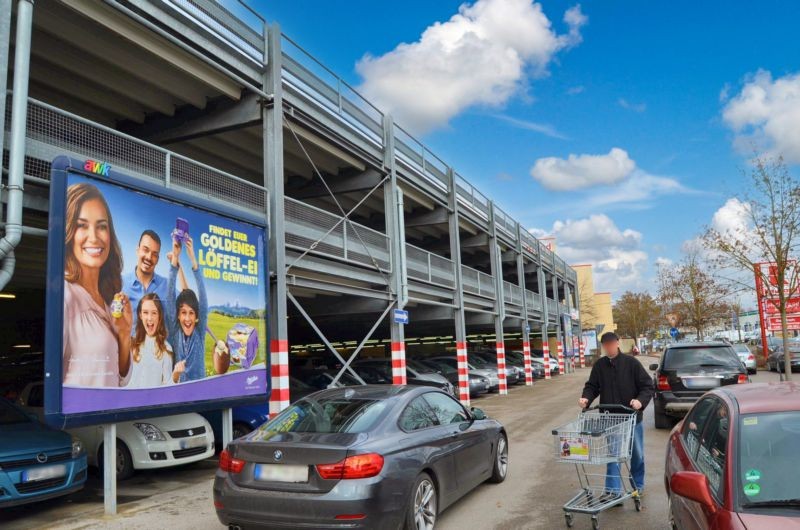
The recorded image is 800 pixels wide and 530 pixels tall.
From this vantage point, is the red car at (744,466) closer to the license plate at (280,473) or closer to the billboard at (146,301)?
the license plate at (280,473)

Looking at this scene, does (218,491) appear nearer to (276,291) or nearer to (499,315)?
(276,291)

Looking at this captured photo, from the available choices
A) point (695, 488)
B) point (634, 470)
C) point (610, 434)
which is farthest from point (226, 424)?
point (695, 488)

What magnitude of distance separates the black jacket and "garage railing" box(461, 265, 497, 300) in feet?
47.6

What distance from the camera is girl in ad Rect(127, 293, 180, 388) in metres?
7.68

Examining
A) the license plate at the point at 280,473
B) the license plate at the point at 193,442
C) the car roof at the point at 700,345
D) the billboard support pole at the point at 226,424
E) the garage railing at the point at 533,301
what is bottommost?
the license plate at the point at 193,442

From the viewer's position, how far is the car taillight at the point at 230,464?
202 inches

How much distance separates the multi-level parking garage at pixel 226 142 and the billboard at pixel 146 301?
2.05ft

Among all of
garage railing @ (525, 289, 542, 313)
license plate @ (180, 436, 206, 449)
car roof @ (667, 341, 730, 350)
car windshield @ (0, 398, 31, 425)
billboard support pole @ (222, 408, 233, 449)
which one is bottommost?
license plate @ (180, 436, 206, 449)

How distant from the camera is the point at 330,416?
5609mm

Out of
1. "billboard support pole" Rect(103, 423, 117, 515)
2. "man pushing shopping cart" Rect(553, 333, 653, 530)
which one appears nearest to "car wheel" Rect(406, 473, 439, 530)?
"man pushing shopping cart" Rect(553, 333, 653, 530)

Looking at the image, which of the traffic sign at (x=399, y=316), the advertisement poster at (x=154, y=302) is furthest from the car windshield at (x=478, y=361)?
the advertisement poster at (x=154, y=302)

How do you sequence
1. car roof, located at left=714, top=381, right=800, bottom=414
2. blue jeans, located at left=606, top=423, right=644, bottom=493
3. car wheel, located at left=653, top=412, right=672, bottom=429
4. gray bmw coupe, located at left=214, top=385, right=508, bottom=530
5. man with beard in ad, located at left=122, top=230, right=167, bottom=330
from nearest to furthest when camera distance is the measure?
1. car roof, located at left=714, top=381, right=800, bottom=414
2. gray bmw coupe, located at left=214, top=385, right=508, bottom=530
3. blue jeans, located at left=606, top=423, right=644, bottom=493
4. man with beard in ad, located at left=122, top=230, right=167, bottom=330
5. car wheel, located at left=653, top=412, right=672, bottom=429

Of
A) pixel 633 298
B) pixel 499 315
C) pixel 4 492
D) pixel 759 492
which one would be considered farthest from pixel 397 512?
pixel 633 298

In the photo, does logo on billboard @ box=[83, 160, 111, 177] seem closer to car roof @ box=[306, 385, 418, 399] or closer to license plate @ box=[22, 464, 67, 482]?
license plate @ box=[22, 464, 67, 482]
